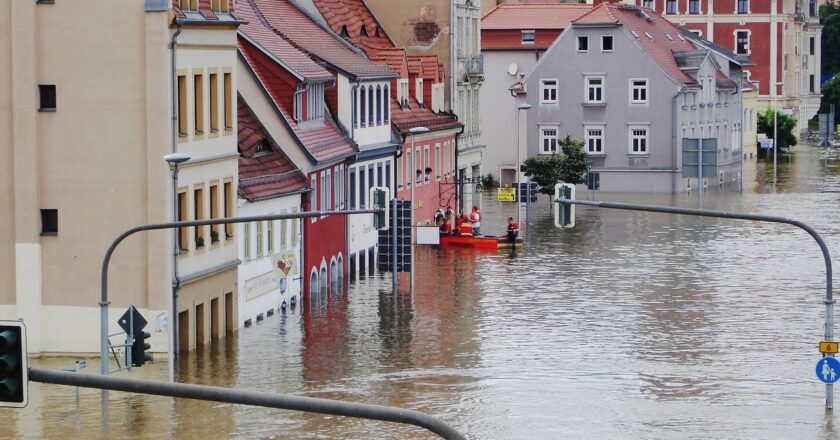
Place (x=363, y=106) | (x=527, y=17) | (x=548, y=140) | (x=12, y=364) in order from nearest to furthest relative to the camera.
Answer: (x=12, y=364)
(x=363, y=106)
(x=548, y=140)
(x=527, y=17)

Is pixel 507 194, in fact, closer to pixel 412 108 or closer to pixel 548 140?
pixel 548 140

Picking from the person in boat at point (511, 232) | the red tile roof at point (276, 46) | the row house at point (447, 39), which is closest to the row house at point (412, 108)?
the row house at point (447, 39)

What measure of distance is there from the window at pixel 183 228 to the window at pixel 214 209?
1993 mm

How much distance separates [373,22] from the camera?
79500mm

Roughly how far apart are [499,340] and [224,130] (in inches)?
335

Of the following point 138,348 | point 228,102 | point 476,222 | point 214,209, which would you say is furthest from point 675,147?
point 138,348

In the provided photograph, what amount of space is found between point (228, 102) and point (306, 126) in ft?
35.3

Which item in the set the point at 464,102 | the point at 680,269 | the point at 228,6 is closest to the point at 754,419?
the point at 228,6

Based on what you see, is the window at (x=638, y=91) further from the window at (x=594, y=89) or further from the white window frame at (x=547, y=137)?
the white window frame at (x=547, y=137)

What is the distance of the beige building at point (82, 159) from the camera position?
135 feet

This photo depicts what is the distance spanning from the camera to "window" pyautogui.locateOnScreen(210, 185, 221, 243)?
1779 inches

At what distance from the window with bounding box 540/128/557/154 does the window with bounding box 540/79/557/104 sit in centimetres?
161

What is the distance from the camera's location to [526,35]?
10775 cm

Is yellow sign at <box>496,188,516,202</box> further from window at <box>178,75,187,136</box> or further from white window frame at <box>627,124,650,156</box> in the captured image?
window at <box>178,75,187,136</box>
